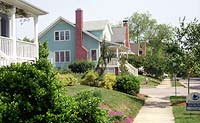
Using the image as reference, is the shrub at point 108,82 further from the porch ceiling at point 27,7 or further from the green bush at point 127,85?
the porch ceiling at point 27,7

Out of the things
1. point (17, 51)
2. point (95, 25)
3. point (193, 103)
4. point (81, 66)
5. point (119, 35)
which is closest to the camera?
point (193, 103)

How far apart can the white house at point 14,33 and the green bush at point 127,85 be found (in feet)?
31.2

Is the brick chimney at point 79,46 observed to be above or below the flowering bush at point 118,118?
above

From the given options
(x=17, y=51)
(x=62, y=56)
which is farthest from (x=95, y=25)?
(x=17, y=51)

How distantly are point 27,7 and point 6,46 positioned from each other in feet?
9.66

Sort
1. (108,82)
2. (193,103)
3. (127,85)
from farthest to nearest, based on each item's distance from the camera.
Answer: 1. (127,85)
2. (108,82)
3. (193,103)

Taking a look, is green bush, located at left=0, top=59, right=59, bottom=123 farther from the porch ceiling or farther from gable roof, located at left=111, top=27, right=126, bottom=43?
gable roof, located at left=111, top=27, right=126, bottom=43

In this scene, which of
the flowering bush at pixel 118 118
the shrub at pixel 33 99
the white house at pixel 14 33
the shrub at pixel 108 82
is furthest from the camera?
the shrub at pixel 108 82

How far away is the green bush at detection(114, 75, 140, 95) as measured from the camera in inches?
1105

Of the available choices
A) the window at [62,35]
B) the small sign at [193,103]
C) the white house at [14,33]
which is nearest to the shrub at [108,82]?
the white house at [14,33]

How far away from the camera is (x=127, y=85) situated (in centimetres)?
2809

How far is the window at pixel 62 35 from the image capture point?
163 ft

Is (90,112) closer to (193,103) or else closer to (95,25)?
(193,103)

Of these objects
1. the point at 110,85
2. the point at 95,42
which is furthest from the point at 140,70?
the point at 110,85
